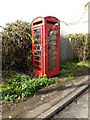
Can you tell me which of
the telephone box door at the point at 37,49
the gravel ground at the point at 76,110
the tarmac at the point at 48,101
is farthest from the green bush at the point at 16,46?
the gravel ground at the point at 76,110

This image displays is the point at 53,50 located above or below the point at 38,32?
below

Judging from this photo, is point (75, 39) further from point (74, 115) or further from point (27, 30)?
point (74, 115)

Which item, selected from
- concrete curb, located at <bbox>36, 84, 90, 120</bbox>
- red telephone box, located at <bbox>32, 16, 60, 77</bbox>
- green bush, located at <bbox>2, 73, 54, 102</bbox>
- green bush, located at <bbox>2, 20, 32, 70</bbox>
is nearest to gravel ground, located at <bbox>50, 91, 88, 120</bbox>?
concrete curb, located at <bbox>36, 84, 90, 120</bbox>

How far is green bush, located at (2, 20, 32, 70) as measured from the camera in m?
3.95

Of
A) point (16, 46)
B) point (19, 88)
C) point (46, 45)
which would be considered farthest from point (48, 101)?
point (16, 46)

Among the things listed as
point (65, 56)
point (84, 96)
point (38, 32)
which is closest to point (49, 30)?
point (38, 32)

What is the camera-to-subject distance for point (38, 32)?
395cm

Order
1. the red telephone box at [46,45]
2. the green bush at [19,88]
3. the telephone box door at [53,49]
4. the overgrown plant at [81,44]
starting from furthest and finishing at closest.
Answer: the overgrown plant at [81,44] < the telephone box door at [53,49] < the red telephone box at [46,45] < the green bush at [19,88]

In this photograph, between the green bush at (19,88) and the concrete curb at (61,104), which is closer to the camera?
the concrete curb at (61,104)

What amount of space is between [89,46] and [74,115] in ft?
20.2

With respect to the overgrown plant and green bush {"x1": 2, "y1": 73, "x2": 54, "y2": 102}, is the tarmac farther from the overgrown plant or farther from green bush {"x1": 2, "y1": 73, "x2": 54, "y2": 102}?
the overgrown plant

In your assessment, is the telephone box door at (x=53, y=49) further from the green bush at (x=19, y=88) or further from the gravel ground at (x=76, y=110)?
the gravel ground at (x=76, y=110)

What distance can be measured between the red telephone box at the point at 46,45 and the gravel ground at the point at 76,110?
1656mm

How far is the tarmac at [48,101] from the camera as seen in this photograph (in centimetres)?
220
